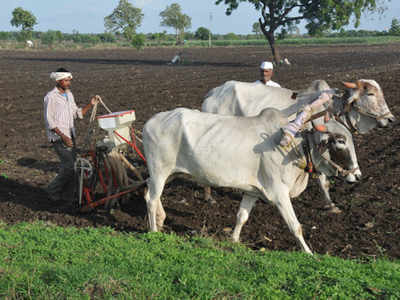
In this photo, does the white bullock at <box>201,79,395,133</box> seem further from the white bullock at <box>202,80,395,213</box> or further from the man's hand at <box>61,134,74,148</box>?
the man's hand at <box>61,134,74,148</box>

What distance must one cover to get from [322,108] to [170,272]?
3589 mm

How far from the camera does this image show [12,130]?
556 inches

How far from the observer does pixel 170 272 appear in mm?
4605

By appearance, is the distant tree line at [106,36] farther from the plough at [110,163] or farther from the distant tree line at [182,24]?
the plough at [110,163]

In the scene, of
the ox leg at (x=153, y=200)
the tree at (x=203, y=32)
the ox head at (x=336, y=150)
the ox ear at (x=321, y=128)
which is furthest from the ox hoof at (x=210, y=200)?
the tree at (x=203, y=32)

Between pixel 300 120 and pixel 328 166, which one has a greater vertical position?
pixel 300 120

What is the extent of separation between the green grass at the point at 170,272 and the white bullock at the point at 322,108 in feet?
5.08

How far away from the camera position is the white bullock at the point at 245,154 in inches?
228

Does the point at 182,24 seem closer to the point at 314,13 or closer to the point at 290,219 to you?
the point at 314,13

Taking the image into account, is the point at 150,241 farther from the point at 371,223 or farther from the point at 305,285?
the point at 371,223

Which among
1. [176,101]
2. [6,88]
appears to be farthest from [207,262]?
[6,88]

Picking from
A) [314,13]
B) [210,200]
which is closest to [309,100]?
[210,200]

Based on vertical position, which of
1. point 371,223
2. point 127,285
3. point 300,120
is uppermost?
point 300,120

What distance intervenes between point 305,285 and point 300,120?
7.07 ft
